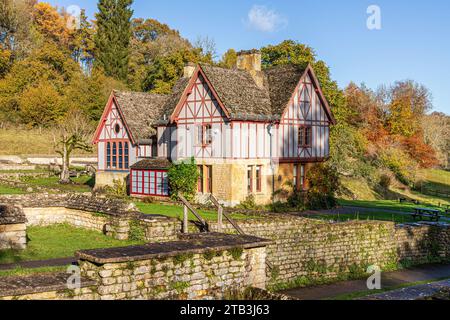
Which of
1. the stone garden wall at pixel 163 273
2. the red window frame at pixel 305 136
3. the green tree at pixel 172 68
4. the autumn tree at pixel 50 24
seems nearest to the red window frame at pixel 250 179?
the red window frame at pixel 305 136

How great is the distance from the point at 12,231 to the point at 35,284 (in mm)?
7643

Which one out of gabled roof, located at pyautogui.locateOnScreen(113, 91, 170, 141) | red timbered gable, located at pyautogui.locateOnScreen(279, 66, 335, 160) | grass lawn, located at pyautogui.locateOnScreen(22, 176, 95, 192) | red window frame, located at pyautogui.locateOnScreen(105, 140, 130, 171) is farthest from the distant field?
red timbered gable, located at pyautogui.locateOnScreen(279, 66, 335, 160)

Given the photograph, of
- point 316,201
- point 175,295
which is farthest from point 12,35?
point 175,295

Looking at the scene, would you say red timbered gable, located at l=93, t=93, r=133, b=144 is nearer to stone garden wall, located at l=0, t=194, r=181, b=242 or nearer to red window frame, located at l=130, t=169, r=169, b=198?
red window frame, located at l=130, t=169, r=169, b=198

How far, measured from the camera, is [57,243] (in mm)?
17656

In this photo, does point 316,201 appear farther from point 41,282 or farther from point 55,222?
point 41,282

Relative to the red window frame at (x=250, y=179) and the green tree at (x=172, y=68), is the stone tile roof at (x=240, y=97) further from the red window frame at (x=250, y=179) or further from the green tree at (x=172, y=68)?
the green tree at (x=172, y=68)

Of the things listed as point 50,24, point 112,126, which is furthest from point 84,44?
point 112,126

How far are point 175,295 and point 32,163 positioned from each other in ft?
143

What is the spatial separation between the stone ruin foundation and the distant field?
39253 mm

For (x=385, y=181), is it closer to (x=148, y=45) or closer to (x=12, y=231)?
(x=12, y=231)

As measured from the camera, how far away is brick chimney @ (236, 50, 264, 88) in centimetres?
3628

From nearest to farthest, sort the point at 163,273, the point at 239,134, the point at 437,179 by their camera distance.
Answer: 1. the point at 163,273
2. the point at 239,134
3. the point at 437,179

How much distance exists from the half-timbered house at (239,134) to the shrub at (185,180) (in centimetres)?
54
